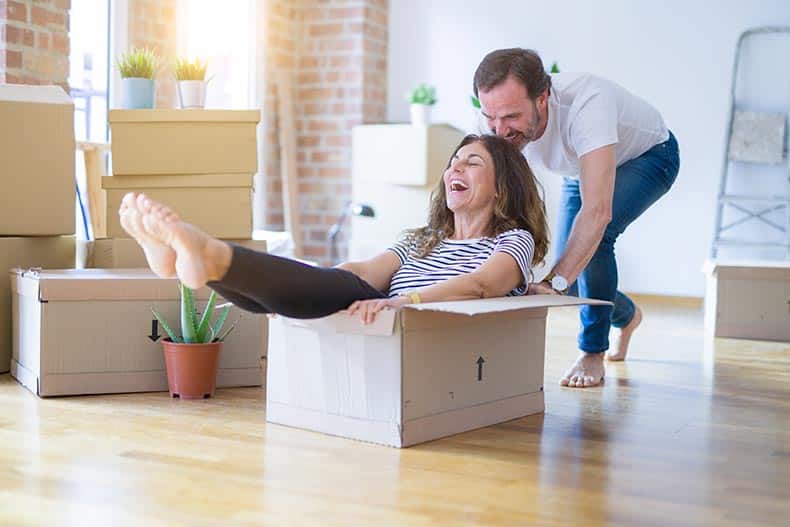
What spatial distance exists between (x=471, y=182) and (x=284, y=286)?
719 millimetres

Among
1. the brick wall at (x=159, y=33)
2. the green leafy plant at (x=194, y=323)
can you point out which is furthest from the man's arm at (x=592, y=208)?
the brick wall at (x=159, y=33)

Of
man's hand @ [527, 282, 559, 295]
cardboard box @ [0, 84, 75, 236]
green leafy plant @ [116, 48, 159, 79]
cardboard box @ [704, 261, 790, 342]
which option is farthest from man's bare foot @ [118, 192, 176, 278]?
cardboard box @ [704, 261, 790, 342]

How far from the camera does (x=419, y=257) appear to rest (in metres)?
2.63

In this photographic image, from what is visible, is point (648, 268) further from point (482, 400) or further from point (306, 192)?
point (482, 400)

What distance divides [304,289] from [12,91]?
1.51 metres

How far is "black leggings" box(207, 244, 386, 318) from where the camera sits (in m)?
1.98

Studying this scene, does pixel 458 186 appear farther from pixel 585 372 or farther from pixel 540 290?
pixel 585 372

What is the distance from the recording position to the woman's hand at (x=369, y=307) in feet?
7.11

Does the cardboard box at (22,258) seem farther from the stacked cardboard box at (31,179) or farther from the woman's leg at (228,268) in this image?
the woman's leg at (228,268)

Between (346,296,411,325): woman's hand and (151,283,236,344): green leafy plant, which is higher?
(346,296,411,325): woman's hand

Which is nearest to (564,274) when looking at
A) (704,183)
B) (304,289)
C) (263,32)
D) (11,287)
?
(304,289)

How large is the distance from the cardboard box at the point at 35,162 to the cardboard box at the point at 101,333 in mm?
273

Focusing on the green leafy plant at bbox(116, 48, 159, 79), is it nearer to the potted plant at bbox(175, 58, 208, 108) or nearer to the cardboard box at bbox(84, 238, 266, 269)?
the potted plant at bbox(175, 58, 208, 108)

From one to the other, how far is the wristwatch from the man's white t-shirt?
1.14ft
